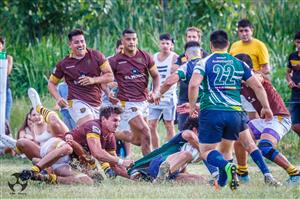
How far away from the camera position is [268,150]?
13.3m

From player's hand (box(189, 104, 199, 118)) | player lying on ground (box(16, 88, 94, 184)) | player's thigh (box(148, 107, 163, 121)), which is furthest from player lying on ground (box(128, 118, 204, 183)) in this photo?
player's thigh (box(148, 107, 163, 121))

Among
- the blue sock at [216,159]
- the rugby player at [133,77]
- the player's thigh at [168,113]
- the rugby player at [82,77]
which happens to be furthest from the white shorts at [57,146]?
the player's thigh at [168,113]

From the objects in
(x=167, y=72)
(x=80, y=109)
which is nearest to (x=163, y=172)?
(x=80, y=109)

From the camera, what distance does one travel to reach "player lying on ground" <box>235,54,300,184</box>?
43.6 feet

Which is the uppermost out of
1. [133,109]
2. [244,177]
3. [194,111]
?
[194,111]

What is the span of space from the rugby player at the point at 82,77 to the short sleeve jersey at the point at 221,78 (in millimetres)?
2809

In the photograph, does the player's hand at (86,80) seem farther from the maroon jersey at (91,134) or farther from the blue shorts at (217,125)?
the blue shorts at (217,125)

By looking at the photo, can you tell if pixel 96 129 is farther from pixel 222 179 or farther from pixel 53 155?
pixel 222 179

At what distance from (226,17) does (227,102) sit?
12.2 meters

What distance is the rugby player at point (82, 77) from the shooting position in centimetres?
1508

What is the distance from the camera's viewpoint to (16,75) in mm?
22609

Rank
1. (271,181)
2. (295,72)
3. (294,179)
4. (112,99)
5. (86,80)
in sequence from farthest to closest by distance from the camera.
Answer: (295,72) < (112,99) < (86,80) < (294,179) < (271,181)

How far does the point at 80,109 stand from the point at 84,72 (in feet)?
1.66

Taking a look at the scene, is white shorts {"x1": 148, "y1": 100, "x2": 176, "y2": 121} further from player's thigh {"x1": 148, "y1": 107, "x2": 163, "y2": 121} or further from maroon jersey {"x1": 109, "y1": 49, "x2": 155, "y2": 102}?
maroon jersey {"x1": 109, "y1": 49, "x2": 155, "y2": 102}
